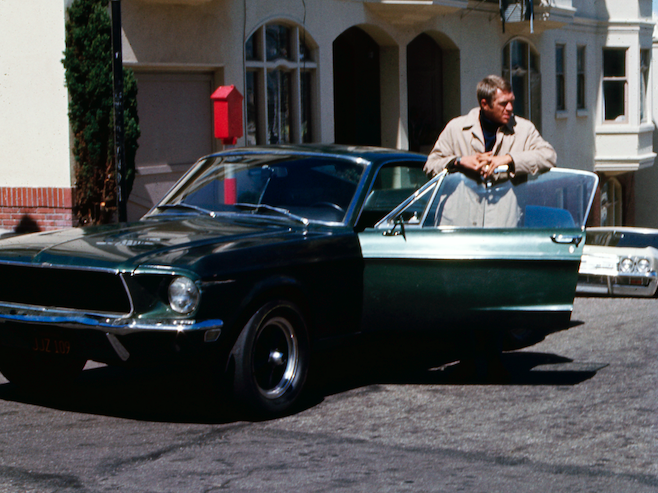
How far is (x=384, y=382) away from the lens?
6902 millimetres

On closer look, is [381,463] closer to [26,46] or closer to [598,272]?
[598,272]

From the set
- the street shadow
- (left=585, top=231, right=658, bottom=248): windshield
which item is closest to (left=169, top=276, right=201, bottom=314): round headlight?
the street shadow

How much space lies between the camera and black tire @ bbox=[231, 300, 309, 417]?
220 inches

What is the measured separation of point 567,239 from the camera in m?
6.20

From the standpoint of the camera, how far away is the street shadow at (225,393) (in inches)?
238

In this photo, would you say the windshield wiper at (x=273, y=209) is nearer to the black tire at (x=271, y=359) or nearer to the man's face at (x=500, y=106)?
the black tire at (x=271, y=359)

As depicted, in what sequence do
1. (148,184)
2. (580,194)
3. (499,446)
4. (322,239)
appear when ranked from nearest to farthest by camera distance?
(499,446) < (322,239) < (580,194) < (148,184)

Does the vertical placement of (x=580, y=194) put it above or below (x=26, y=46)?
below

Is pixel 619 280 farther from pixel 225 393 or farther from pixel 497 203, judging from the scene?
pixel 225 393

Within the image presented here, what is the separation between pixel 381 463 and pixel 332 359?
9.44 feet

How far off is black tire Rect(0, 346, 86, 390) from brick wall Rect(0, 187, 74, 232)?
243 inches

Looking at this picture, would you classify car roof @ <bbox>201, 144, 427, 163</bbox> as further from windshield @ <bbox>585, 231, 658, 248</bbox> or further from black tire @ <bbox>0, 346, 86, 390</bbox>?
windshield @ <bbox>585, 231, 658, 248</bbox>

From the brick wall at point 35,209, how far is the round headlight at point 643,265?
662 centimetres

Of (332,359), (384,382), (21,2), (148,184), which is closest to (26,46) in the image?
(21,2)
